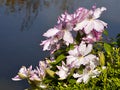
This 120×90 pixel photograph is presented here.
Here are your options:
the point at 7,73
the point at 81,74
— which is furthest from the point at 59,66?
the point at 7,73

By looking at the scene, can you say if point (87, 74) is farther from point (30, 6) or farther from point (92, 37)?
point (30, 6)

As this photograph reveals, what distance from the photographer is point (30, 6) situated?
11.9 meters

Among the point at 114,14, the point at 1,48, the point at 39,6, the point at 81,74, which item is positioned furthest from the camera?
the point at 39,6

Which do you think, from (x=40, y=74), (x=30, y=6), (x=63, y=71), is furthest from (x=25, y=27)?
(x=63, y=71)

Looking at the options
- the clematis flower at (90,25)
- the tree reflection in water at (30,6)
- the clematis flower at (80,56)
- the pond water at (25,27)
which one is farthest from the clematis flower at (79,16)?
the tree reflection in water at (30,6)

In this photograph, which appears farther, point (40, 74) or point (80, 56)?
point (40, 74)

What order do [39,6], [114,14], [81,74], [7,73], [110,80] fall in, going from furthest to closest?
[39,6] → [114,14] → [7,73] → [81,74] → [110,80]

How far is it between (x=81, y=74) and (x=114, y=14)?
26.1ft

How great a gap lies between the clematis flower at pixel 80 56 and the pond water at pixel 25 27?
384 centimetres

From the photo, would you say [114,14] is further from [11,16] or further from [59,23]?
[59,23]

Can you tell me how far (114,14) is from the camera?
392 inches

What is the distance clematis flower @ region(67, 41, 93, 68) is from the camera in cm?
211

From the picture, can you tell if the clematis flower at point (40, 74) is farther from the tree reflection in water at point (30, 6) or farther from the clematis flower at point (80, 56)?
the tree reflection in water at point (30, 6)

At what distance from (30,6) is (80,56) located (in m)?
9.83
